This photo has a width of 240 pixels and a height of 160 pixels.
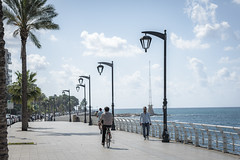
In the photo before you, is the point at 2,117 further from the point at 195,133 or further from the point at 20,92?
the point at 20,92

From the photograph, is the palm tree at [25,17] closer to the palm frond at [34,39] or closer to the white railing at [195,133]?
the palm frond at [34,39]

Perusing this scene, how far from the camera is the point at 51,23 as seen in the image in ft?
100

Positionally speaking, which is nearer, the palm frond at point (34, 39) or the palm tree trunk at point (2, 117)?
the palm tree trunk at point (2, 117)

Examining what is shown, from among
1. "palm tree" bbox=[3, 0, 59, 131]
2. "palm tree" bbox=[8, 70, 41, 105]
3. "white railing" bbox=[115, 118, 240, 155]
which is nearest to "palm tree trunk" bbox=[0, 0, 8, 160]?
"white railing" bbox=[115, 118, 240, 155]

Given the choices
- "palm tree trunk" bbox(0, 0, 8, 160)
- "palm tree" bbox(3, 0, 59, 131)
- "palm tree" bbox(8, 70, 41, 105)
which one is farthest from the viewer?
"palm tree" bbox(8, 70, 41, 105)

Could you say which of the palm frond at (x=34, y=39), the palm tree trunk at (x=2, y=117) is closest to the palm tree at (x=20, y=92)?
the palm frond at (x=34, y=39)

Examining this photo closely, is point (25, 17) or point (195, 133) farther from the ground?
point (25, 17)

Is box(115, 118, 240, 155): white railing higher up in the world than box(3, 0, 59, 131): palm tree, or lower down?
lower down

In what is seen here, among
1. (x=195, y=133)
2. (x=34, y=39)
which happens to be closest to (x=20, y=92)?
(x=34, y=39)

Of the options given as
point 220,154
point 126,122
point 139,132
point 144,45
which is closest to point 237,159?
point 220,154

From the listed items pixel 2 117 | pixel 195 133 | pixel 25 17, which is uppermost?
pixel 25 17

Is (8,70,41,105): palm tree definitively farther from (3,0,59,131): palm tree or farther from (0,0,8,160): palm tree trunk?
(0,0,8,160): palm tree trunk

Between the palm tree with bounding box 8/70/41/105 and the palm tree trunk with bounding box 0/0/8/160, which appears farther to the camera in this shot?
the palm tree with bounding box 8/70/41/105

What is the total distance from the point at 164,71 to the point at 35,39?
17.8 meters
